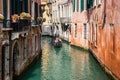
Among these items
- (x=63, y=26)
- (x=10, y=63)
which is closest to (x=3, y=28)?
(x=10, y=63)

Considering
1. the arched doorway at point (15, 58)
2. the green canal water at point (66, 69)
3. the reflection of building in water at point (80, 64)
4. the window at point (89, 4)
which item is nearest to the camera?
the arched doorway at point (15, 58)

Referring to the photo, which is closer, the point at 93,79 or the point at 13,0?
the point at 13,0

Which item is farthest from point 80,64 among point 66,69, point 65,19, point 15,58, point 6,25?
point 65,19

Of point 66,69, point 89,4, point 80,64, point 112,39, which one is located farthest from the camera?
point 89,4

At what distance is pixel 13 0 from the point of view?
15.7m

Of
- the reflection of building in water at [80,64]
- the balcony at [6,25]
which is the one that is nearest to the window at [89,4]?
the reflection of building in water at [80,64]

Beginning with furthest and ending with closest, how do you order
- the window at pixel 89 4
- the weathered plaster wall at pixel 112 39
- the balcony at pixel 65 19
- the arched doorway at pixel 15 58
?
the balcony at pixel 65 19 < the window at pixel 89 4 < the arched doorway at pixel 15 58 < the weathered plaster wall at pixel 112 39

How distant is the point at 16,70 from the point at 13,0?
3421 mm

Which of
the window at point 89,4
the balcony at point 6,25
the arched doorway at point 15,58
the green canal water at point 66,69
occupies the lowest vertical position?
the green canal water at point 66,69

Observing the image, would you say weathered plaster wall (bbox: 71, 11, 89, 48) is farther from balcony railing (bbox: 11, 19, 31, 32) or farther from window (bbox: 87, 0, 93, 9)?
balcony railing (bbox: 11, 19, 31, 32)

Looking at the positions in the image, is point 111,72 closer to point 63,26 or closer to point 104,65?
point 104,65

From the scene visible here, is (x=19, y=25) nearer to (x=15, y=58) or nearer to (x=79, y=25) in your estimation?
(x=15, y=58)

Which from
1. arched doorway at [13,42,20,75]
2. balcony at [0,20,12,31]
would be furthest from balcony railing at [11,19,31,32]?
arched doorway at [13,42,20,75]

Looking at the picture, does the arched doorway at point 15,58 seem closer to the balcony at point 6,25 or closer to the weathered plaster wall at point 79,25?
the balcony at point 6,25
